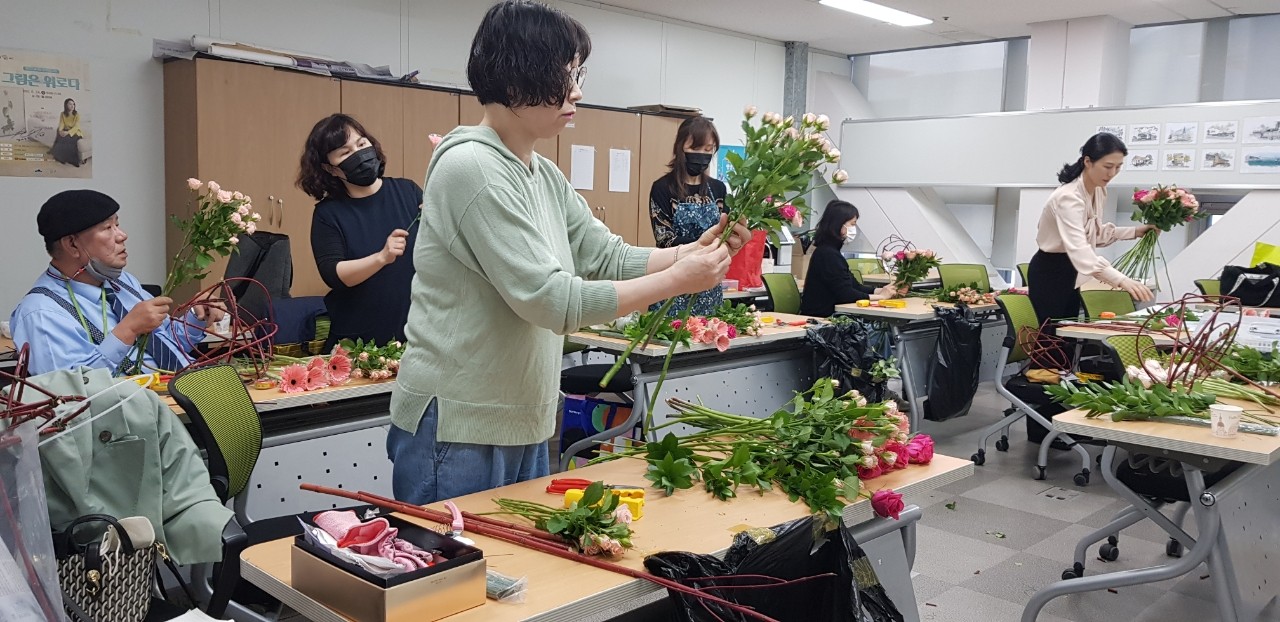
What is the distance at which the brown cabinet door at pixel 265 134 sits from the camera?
17.6ft

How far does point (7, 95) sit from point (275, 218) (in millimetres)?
1420

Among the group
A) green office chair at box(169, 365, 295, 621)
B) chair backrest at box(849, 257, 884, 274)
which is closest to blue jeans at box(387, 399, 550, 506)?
green office chair at box(169, 365, 295, 621)

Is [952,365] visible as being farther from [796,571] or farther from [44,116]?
[44,116]

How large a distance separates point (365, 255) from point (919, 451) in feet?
6.49

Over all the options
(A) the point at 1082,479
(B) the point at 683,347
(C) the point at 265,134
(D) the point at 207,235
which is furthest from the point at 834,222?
(D) the point at 207,235

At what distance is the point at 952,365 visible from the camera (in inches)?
209

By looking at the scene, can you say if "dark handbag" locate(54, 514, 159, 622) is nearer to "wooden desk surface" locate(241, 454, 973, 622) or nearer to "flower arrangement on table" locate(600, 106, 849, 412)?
"wooden desk surface" locate(241, 454, 973, 622)

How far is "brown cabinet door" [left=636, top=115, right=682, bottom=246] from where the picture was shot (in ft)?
25.8

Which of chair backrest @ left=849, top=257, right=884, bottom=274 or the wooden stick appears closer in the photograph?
the wooden stick

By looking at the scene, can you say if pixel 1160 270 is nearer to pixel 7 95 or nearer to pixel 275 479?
pixel 275 479

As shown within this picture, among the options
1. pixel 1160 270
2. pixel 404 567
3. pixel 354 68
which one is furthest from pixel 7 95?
pixel 1160 270

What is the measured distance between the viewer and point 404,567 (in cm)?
131

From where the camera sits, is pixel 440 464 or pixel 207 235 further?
pixel 207 235

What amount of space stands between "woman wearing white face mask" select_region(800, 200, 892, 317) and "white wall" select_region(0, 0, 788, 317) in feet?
9.86
